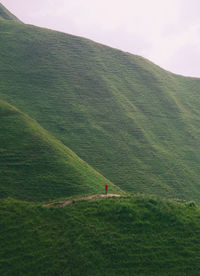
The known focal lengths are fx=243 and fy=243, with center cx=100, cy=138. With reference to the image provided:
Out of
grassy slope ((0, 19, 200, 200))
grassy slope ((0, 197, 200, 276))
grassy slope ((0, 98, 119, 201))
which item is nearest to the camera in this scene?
grassy slope ((0, 197, 200, 276))

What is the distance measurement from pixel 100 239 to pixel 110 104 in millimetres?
42337

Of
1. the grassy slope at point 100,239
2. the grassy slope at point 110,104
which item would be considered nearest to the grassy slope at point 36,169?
the grassy slope at point 100,239

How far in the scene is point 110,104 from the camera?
53.8 m

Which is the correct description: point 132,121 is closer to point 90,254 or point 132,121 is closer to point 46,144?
point 46,144

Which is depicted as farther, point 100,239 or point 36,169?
point 36,169

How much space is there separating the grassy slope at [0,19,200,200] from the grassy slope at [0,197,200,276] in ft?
62.3

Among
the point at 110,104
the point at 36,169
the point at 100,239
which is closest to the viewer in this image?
the point at 100,239

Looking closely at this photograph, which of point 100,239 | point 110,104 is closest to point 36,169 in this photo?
point 100,239

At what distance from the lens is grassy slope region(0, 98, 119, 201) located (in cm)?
2341

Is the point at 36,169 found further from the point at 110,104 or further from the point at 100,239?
the point at 110,104

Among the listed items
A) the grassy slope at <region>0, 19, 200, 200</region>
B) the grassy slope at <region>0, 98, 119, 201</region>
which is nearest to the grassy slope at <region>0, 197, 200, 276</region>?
the grassy slope at <region>0, 98, 119, 201</region>

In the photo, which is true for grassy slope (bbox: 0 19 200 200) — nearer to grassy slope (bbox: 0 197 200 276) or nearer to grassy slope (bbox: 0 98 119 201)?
grassy slope (bbox: 0 98 119 201)

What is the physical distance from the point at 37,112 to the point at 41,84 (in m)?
11.2

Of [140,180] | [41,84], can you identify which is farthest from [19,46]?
[140,180]
